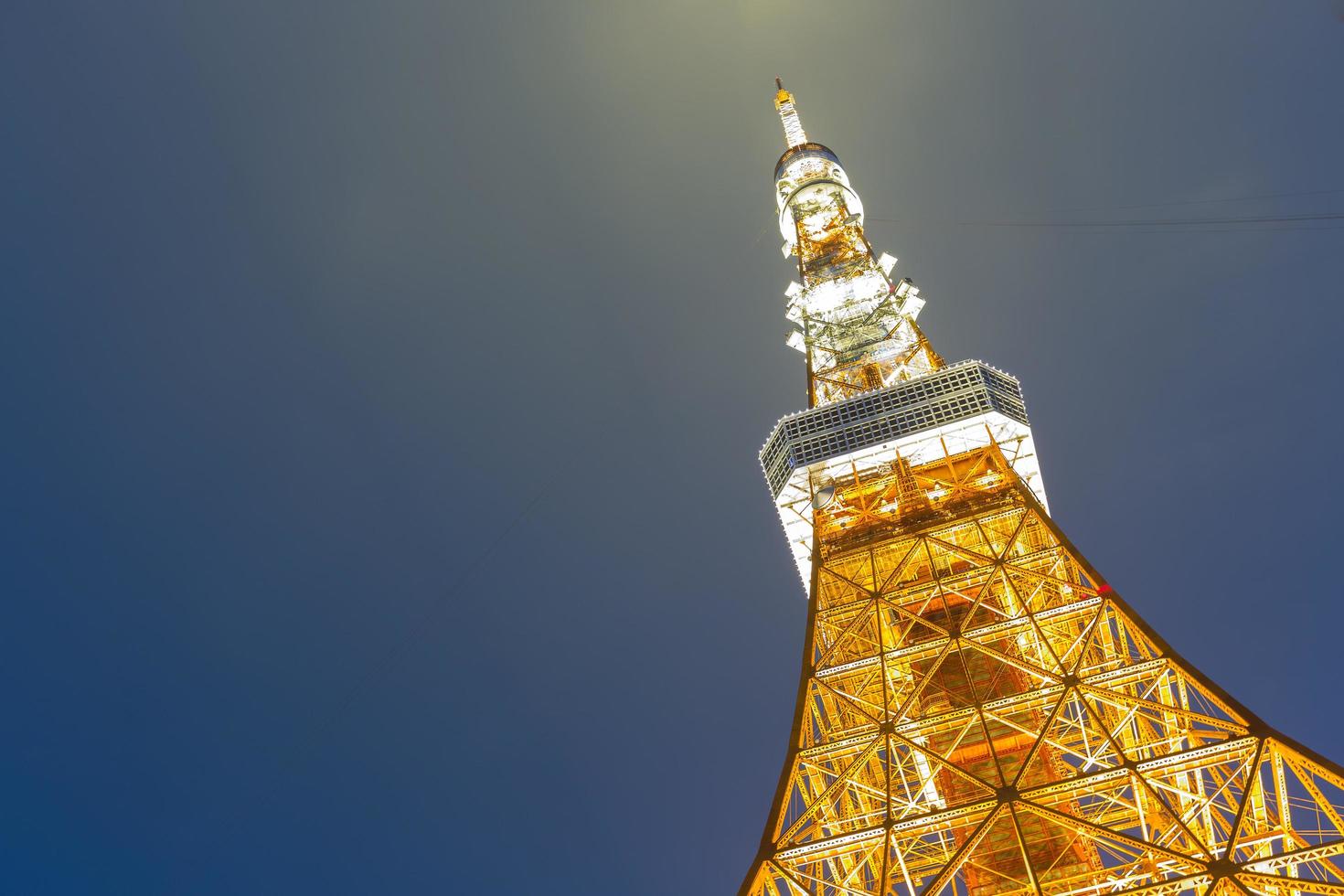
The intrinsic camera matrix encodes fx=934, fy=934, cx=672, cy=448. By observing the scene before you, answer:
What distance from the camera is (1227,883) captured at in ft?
44.7

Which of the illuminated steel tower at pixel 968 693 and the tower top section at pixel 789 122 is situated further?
the tower top section at pixel 789 122

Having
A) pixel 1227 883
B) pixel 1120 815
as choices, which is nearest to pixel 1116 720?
pixel 1120 815

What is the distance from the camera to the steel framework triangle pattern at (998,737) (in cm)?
1547

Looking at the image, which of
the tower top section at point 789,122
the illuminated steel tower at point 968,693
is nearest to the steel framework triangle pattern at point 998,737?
the illuminated steel tower at point 968,693

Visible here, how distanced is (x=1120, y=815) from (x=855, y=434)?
521 inches

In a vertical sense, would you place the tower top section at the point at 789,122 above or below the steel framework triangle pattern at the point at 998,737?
above

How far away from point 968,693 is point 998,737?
5.32ft

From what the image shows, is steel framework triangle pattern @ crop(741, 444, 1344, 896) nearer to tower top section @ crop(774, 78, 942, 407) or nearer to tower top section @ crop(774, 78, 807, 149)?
tower top section @ crop(774, 78, 942, 407)

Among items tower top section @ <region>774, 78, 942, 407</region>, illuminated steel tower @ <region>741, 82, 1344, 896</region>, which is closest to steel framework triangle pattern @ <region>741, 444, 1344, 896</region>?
illuminated steel tower @ <region>741, 82, 1344, 896</region>

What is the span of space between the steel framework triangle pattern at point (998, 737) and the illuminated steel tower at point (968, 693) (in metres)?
0.06

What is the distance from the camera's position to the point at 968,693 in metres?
25.0

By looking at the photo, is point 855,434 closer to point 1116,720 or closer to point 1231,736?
point 1116,720

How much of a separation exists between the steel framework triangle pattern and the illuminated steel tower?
0.06m

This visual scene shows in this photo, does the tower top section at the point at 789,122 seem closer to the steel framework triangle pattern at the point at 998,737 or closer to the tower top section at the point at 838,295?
the tower top section at the point at 838,295
